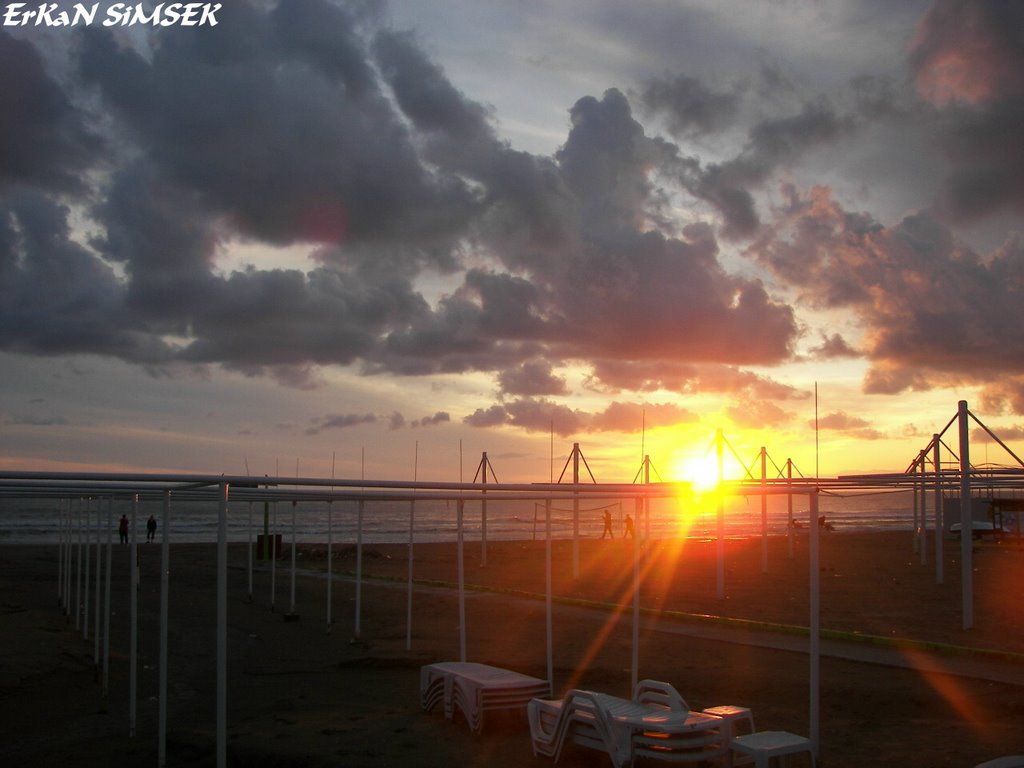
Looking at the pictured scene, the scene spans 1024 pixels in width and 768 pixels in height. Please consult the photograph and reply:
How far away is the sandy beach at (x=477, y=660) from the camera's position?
350 inches

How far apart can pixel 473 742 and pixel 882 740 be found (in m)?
3.76

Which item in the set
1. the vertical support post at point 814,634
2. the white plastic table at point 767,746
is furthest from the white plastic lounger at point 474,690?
the vertical support post at point 814,634

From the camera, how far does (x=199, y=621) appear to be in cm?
1867

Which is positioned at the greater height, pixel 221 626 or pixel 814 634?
pixel 221 626

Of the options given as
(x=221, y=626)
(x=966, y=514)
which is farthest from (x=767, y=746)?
(x=966, y=514)

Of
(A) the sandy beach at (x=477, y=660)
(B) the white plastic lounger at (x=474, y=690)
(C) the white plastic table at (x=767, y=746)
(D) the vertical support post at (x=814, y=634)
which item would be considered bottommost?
(A) the sandy beach at (x=477, y=660)

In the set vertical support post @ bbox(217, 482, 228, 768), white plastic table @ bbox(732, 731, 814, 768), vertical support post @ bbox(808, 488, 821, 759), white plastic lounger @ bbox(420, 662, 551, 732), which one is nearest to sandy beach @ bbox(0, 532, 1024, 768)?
white plastic lounger @ bbox(420, 662, 551, 732)

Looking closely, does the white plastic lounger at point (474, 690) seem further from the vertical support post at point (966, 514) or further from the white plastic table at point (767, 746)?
the vertical support post at point (966, 514)

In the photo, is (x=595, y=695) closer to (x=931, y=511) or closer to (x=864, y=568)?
(x=864, y=568)

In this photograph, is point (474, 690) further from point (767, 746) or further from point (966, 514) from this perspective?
point (966, 514)

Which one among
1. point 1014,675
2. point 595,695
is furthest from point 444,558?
point 595,695

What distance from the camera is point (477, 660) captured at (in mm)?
13672

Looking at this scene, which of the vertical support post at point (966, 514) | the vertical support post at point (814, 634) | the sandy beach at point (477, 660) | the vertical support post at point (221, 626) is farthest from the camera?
the vertical support post at point (966, 514)

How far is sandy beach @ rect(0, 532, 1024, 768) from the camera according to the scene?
29.1 feet
